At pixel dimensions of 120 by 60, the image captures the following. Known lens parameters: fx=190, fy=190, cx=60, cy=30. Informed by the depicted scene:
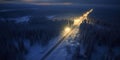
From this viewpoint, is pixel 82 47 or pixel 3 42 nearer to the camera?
pixel 82 47

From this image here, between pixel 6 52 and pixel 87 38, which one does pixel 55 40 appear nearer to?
pixel 87 38

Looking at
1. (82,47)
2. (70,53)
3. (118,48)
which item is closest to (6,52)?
(70,53)

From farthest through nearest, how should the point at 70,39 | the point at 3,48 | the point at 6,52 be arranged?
1. the point at 70,39
2. the point at 3,48
3. the point at 6,52

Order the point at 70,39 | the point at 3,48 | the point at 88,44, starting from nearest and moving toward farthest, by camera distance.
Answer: the point at 3,48
the point at 88,44
the point at 70,39

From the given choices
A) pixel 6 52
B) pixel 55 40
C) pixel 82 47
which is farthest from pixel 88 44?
pixel 6 52

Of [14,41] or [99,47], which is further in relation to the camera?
[14,41]

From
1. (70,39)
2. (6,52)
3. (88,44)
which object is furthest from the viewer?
(70,39)

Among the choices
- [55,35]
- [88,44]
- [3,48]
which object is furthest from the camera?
[55,35]

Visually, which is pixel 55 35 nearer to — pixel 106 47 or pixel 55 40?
pixel 55 40

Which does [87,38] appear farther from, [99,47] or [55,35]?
[55,35]
